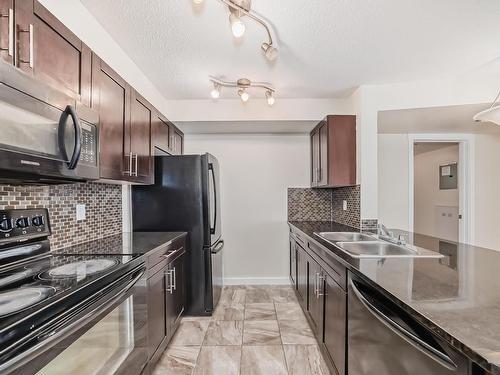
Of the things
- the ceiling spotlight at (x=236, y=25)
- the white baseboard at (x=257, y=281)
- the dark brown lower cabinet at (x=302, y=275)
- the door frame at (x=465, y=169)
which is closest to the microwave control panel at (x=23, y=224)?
the ceiling spotlight at (x=236, y=25)

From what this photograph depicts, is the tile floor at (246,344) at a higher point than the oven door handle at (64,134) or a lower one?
lower

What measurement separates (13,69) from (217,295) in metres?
2.62

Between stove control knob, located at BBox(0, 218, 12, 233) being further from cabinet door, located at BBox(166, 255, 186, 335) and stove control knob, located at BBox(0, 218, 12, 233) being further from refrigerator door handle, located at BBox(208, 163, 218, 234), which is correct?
refrigerator door handle, located at BBox(208, 163, 218, 234)

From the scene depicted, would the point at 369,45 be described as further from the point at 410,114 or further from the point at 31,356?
the point at 31,356

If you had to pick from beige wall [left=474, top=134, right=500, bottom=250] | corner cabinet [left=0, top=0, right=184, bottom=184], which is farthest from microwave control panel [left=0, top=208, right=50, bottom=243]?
beige wall [left=474, top=134, right=500, bottom=250]

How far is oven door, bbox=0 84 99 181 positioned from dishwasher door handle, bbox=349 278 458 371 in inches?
57.5

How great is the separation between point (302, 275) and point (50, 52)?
2.59 meters

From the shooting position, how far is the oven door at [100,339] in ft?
2.78

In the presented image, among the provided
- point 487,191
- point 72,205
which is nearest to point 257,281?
point 72,205

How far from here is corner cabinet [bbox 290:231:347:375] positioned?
5.13 ft

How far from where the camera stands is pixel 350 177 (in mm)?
2805

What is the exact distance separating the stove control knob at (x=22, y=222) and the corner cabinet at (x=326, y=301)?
1.75 meters

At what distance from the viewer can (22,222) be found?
4.67 feet

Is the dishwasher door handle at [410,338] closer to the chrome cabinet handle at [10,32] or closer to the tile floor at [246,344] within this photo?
the tile floor at [246,344]
